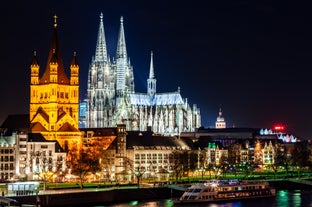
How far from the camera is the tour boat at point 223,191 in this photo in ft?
298

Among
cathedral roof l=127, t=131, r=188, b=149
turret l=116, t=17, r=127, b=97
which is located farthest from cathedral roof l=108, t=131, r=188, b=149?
turret l=116, t=17, r=127, b=97

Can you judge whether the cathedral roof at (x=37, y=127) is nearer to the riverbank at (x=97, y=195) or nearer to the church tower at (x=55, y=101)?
the church tower at (x=55, y=101)

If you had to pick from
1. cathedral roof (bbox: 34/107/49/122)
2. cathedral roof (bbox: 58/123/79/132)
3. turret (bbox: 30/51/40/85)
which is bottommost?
cathedral roof (bbox: 58/123/79/132)

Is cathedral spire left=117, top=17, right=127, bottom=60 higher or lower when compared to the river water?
higher

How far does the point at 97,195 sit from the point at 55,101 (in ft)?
146

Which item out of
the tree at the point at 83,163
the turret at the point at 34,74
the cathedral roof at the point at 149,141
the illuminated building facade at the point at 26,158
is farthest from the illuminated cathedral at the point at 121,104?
the illuminated building facade at the point at 26,158

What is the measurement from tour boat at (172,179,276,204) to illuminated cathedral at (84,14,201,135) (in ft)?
283

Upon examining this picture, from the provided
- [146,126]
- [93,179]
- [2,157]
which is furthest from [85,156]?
[146,126]

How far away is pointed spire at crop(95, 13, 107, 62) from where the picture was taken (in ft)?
597

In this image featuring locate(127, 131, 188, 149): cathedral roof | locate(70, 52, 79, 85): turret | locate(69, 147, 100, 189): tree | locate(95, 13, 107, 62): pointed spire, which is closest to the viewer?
locate(69, 147, 100, 189): tree

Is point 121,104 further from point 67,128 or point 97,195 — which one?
point 97,195

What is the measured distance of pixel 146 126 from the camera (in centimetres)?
19238

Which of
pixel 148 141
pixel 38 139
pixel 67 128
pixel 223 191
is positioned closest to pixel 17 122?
pixel 67 128

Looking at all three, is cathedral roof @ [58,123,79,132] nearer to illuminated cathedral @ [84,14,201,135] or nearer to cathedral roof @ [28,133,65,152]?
cathedral roof @ [28,133,65,152]
